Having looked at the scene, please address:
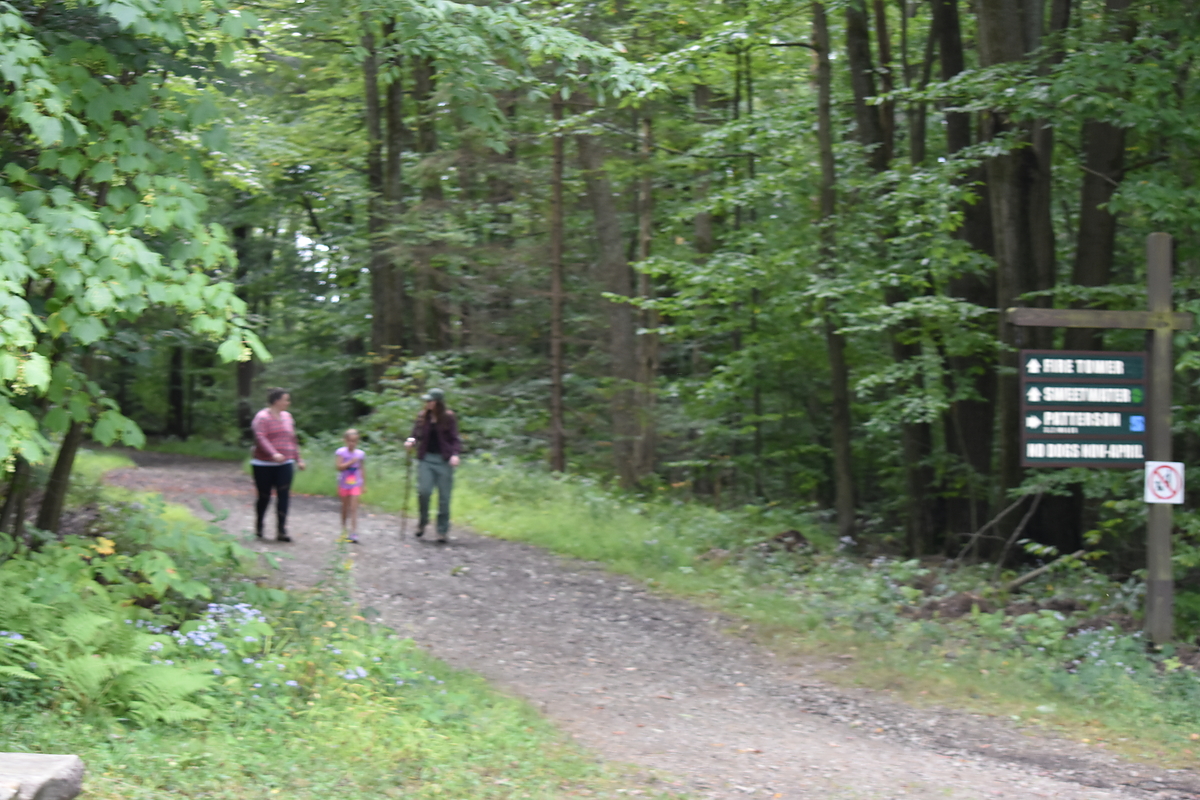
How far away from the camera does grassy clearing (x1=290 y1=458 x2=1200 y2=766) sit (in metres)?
8.23

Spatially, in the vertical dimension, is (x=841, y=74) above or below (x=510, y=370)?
above

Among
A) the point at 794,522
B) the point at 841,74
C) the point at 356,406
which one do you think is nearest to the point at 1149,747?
the point at 794,522

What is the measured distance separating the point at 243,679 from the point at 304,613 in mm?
1199

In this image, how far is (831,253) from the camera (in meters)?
14.2

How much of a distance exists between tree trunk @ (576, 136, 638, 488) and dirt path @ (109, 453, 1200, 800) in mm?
6276

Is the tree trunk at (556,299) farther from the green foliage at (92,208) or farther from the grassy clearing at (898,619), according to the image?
the green foliage at (92,208)

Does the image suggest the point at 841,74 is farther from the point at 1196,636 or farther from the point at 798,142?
the point at 1196,636

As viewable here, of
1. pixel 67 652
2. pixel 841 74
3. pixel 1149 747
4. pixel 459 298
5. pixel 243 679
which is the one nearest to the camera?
pixel 67 652

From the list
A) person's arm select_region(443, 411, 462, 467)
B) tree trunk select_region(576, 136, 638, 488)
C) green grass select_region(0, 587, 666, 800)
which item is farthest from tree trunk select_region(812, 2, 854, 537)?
green grass select_region(0, 587, 666, 800)

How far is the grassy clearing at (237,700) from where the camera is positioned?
5.67m

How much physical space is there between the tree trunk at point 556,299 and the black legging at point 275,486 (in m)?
7.46

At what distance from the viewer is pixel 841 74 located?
60.3ft

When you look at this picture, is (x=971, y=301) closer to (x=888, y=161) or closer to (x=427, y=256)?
(x=888, y=161)

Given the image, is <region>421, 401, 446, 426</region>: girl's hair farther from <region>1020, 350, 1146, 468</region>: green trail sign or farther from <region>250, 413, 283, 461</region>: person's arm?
<region>1020, 350, 1146, 468</region>: green trail sign
